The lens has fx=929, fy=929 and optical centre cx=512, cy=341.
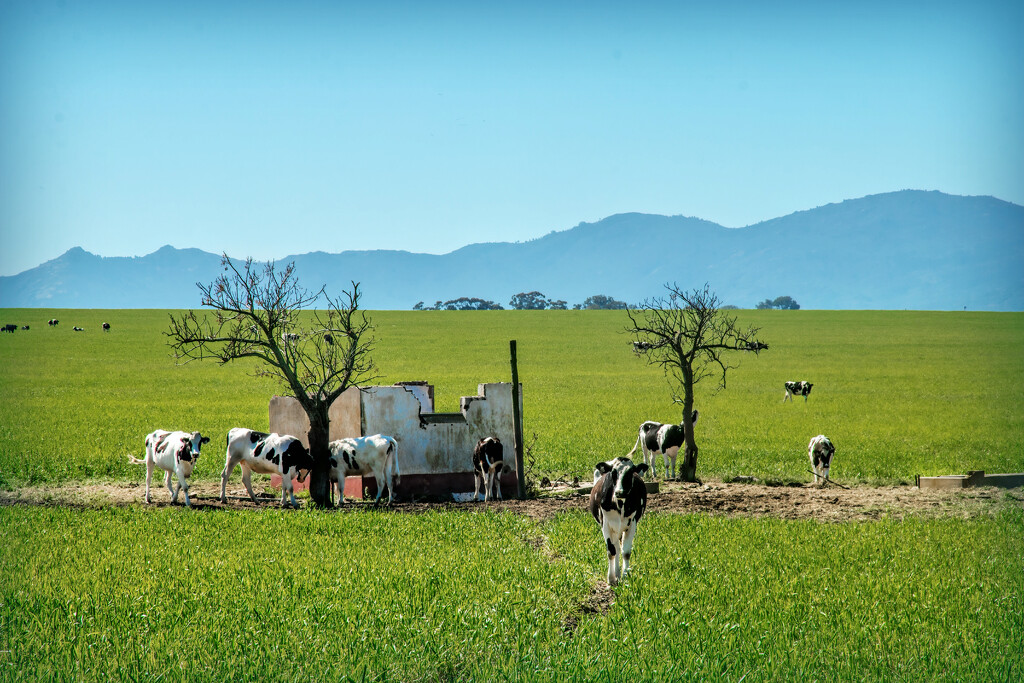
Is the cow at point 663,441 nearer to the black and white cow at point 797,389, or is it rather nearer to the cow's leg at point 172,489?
the cow's leg at point 172,489

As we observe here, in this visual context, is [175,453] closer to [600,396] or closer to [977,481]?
[977,481]

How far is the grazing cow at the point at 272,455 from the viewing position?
19781mm

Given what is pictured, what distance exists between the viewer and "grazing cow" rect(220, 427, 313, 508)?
19.8m

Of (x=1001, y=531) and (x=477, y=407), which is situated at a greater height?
(x=477, y=407)

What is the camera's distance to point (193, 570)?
13500 mm

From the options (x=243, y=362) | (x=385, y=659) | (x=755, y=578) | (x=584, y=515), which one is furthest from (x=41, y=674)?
(x=243, y=362)

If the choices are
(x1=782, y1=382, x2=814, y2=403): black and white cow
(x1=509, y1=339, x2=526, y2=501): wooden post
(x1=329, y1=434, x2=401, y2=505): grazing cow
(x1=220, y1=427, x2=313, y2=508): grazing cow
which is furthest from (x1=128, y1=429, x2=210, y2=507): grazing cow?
(x1=782, y1=382, x2=814, y2=403): black and white cow

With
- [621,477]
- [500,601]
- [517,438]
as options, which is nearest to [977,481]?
[517,438]

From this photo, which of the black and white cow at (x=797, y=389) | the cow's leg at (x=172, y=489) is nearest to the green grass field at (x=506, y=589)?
the cow's leg at (x=172, y=489)

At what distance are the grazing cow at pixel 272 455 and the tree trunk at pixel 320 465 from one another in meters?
0.24

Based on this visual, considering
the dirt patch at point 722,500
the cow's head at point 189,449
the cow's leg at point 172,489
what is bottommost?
the dirt patch at point 722,500

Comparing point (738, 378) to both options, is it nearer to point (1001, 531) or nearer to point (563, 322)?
point (1001, 531)

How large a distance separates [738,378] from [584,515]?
50268mm

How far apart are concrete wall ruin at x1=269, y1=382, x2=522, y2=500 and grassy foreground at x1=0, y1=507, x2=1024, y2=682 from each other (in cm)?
423
